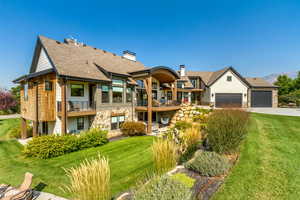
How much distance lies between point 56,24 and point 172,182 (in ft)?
70.5

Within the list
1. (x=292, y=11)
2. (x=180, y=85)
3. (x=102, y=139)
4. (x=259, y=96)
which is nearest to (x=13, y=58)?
(x=102, y=139)

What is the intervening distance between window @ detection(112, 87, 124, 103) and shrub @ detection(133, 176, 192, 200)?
11351 millimetres

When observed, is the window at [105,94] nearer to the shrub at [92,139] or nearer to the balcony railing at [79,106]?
the balcony railing at [79,106]

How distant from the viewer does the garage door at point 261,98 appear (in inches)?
1029

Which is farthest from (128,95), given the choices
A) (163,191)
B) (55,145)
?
(163,191)

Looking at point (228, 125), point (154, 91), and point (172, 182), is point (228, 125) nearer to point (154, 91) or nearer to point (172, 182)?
point (172, 182)

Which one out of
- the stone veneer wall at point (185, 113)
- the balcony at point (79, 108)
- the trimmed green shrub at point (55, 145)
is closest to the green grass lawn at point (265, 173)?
the stone veneer wall at point (185, 113)

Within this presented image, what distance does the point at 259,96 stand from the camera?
85.9ft

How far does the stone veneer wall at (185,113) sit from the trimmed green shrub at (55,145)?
10.7 metres

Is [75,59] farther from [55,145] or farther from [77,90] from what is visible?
[55,145]

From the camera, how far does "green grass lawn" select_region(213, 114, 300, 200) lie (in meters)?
3.70

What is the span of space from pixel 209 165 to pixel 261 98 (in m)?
29.2

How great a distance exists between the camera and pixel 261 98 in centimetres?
2617

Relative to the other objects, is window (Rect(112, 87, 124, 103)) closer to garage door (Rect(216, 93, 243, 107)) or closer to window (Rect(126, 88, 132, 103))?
window (Rect(126, 88, 132, 103))
